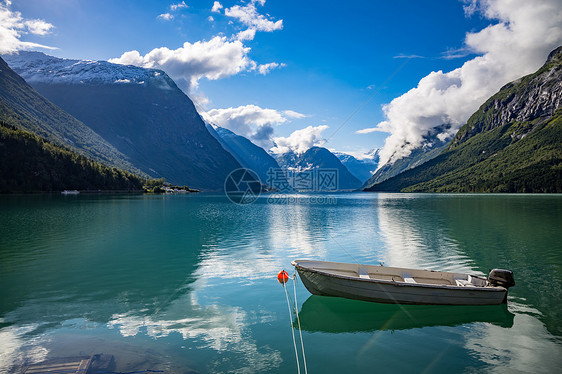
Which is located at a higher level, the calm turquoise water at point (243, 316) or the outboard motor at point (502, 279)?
the outboard motor at point (502, 279)

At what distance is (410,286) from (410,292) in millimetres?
481

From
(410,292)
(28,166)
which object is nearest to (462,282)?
(410,292)

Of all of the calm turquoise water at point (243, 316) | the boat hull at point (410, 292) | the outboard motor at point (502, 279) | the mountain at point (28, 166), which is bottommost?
the calm turquoise water at point (243, 316)

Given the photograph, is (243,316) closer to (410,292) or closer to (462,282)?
(410,292)

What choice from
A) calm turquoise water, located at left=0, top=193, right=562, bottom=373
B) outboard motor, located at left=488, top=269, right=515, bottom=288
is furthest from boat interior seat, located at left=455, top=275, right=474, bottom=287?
calm turquoise water, located at left=0, top=193, right=562, bottom=373

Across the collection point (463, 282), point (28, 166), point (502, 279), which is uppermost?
point (28, 166)

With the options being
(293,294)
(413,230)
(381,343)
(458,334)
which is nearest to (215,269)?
(293,294)

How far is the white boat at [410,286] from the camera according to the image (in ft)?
59.8

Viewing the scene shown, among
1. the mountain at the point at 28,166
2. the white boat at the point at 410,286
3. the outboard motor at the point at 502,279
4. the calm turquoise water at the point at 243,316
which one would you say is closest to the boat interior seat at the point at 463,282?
the white boat at the point at 410,286

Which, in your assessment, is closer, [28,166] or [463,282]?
[463,282]

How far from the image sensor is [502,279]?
61.6ft

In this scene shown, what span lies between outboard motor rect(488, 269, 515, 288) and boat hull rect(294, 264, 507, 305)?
488 millimetres

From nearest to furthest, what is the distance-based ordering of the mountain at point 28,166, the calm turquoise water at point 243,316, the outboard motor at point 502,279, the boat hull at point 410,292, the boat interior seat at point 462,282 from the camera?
the calm turquoise water at point 243,316 → the boat hull at point 410,292 → the outboard motor at point 502,279 → the boat interior seat at point 462,282 → the mountain at point 28,166

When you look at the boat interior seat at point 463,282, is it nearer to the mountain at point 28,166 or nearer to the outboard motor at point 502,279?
the outboard motor at point 502,279
